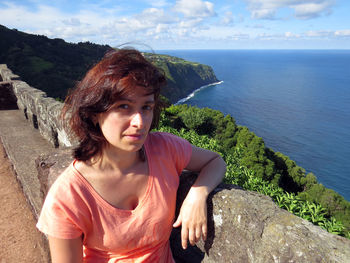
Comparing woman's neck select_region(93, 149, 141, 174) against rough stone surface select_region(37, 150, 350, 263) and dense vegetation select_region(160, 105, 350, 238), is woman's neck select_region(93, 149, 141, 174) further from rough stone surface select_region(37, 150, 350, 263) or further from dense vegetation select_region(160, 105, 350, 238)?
dense vegetation select_region(160, 105, 350, 238)

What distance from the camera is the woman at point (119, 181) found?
1.66 meters

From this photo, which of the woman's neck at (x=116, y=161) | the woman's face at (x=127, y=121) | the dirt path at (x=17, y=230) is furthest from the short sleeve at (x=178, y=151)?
the dirt path at (x=17, y=230)

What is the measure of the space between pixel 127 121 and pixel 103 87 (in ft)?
0.83

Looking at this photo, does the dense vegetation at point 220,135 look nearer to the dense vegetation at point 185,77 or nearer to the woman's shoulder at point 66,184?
the woman's shoulder at point 66,184

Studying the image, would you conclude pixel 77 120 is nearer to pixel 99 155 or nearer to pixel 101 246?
pixel 99 155

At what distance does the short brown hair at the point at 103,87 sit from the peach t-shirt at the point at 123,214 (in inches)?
9.3

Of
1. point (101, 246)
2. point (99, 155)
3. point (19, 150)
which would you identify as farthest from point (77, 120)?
point (19, 150)

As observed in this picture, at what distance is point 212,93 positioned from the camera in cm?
10419

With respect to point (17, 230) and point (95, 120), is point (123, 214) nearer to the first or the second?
point (95, 120)

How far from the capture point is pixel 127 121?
1.74 m

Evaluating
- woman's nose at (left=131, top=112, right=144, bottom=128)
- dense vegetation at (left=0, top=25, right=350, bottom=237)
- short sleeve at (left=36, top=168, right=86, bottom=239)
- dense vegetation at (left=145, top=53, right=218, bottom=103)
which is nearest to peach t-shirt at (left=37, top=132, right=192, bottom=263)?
short sleeve at (left=36, top=168, right=86, bottom=239)

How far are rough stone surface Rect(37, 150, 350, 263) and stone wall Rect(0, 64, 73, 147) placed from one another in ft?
10.5

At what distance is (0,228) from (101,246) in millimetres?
3057

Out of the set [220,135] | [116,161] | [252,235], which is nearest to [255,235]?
[252,235]
